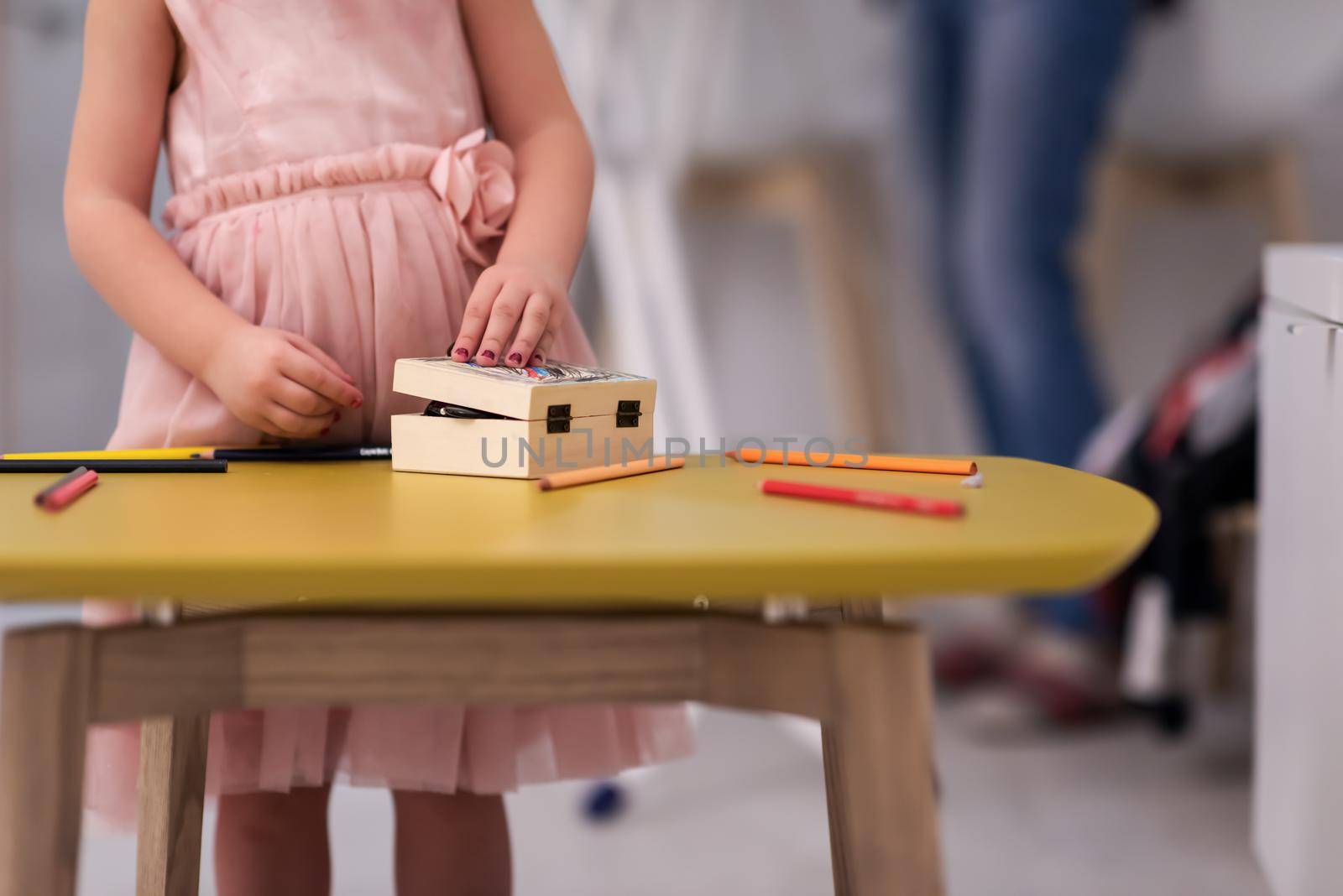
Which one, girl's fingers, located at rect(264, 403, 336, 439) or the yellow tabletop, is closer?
the yellow tabletop

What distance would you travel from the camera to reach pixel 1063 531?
37 cm

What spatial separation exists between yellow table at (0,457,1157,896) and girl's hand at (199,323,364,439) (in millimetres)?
138

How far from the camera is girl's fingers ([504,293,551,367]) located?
562 mm

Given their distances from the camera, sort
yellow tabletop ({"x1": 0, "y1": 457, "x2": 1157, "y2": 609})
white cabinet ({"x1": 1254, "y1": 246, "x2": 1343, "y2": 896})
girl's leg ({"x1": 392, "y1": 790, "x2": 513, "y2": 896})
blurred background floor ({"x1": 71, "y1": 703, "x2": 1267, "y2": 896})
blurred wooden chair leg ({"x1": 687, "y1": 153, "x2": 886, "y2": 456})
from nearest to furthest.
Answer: yellow tabletop ({"x1": 0, "y1": 457, "x2": 1157, "y2": 609})
girl's leg ({"x1": 392, "y1": 790, "x2": 513, "y2": 896})
white cabinet ({"x1": 1254, "y1": 246, "x2": 1343, "y2": 896})
blurred background floor ({"x1": 71, "y1": 703, "x2": 1267, "y2": 896})
blurred wooden chair leg ({"x1": 687, "y1": 153, "x2": 886, "y2": 456})

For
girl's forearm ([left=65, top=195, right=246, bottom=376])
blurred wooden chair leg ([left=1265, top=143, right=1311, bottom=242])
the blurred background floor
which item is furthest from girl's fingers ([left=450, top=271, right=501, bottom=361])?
blurred wooden chair leg ([left=1265, top=143, right=1311, bottom=242])

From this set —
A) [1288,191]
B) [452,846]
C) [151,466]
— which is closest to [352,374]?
[151,466]

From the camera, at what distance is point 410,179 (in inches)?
27.2

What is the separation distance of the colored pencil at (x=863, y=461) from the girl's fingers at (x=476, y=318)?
0.13 meters

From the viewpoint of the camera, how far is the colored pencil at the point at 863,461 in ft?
1.64

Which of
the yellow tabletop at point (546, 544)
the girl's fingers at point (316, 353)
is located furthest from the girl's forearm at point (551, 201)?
the yellow tabletop at point (546, 544)

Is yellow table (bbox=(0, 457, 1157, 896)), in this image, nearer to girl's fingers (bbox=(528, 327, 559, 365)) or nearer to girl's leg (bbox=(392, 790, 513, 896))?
girl's fingers (bbox=(528, 327, 559, 365))

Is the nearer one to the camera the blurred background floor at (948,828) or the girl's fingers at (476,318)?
the girl's fingers at (476,318)

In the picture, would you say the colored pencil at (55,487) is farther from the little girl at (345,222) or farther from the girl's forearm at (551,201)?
the girl's forearm at (551,201)

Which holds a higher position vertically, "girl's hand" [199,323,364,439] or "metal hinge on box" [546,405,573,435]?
"girl's hand" [199,323,364,439]
